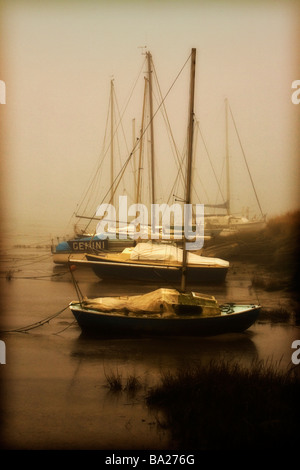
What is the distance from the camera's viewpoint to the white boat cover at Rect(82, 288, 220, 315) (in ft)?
46.7

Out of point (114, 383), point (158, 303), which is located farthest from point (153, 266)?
point (114, 383)

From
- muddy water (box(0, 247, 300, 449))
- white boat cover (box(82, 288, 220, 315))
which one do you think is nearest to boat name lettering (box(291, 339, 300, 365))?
muddy water (box(0, 247, 300, 449))

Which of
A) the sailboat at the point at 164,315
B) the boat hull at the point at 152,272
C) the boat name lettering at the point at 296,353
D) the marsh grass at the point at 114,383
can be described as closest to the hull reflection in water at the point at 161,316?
the sailboat at the point at 164,315

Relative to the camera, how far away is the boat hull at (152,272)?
26.3 metres

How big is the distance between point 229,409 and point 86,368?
16.3 ft

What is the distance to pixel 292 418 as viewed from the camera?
7.73m

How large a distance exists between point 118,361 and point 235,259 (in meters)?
28.6

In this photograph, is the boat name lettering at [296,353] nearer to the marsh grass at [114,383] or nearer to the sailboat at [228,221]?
the marsh grass at [114,383]

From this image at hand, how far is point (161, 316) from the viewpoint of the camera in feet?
46.4

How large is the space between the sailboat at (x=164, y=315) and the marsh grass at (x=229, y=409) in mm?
4357

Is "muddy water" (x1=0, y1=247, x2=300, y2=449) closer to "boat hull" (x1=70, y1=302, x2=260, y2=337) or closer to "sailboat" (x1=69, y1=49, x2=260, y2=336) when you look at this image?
"boat hull" (x1=70, y1=302, x2=260, y2=337)

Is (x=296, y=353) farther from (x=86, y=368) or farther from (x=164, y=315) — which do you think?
(x=86, y=368)
